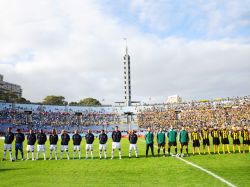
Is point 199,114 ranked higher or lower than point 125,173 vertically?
higher

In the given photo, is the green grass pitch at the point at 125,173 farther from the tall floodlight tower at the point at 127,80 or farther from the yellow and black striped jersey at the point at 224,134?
the tall floodlight tower at the point at 127,80

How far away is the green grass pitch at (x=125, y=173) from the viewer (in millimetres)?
13453

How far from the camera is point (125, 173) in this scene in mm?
16000

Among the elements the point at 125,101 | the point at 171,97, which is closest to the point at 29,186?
the point at 125,101

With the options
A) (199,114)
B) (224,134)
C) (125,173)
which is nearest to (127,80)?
(199,114)

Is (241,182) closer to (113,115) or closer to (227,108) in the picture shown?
(227,108)

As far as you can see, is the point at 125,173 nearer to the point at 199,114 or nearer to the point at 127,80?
the point at 199,114

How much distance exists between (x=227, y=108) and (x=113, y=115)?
36594 mm

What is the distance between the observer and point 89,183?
44.3ft

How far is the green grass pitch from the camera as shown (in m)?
13.5

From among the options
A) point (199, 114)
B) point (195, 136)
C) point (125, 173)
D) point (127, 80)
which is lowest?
point (125, 173)

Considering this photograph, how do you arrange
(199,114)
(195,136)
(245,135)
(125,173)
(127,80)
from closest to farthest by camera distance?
(125,173), (195,136), (245,135), (199,114), (127,80)

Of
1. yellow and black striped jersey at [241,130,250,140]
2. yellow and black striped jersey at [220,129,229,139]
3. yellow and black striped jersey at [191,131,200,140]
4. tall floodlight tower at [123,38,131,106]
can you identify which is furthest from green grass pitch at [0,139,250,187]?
A: tall floodlight tower at [123,38,131,106]

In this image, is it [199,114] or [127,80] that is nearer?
[199,114]
